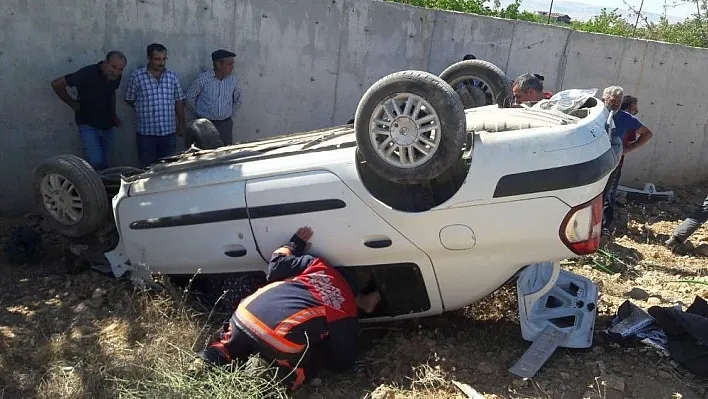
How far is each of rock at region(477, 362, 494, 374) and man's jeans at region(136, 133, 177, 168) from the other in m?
4.10

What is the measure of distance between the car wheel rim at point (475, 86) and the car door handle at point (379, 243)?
2050 millimetres

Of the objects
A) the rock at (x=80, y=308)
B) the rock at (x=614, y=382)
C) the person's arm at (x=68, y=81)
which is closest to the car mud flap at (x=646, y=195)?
the rock at (x=614, y=382)

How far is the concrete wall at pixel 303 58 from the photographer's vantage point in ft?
20.7

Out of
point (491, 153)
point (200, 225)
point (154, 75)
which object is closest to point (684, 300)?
point (491, 153)

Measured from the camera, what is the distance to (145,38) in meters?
6.71

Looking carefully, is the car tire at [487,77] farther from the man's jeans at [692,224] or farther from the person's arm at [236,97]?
the man's jeans at [692,224]

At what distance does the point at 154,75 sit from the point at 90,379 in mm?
3708

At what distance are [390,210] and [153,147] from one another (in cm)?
377

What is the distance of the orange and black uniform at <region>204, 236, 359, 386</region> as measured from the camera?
3.38 meters

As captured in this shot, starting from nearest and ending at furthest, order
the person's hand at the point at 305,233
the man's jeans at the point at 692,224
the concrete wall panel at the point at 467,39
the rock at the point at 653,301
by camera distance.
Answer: the person's hand at the point at 305,233 < the rock at the point at 653,301 < the man's jeans at the point at 692,224 < the concrete wall panel at the point at 467,39

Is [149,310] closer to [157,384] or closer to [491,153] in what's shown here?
[157,384]

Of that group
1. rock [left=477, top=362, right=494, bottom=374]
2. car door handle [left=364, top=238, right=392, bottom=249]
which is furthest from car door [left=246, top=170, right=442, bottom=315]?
rock [left=477, top=362, right=494, bottom=374]

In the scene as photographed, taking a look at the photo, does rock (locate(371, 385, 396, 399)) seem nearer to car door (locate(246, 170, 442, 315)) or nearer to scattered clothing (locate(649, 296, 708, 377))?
car door (locate(246, 170, 442, 315))

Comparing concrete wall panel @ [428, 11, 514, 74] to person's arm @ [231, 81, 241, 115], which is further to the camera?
concrete wall panel @ [428, 11, 514, 74]
